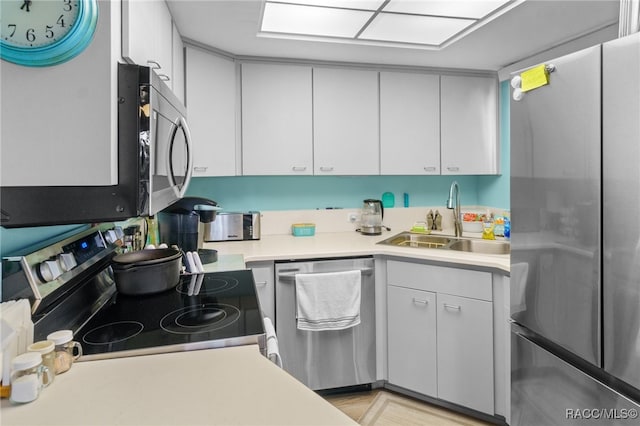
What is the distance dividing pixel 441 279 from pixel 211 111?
5.63ft

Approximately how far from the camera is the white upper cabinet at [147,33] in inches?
35.4

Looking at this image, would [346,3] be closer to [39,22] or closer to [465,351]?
[39,22]

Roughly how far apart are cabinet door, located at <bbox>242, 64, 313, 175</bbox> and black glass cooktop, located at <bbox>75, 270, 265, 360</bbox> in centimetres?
123

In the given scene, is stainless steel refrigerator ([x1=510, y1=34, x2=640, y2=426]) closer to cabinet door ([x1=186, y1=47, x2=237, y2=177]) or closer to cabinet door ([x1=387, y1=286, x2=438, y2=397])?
cabinet door ([x1=387, y1=286, x2=438, y2=397])

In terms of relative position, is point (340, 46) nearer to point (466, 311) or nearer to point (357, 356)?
point (466, 311)

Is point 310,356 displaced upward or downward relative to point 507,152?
downward

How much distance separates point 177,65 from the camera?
6.49ft

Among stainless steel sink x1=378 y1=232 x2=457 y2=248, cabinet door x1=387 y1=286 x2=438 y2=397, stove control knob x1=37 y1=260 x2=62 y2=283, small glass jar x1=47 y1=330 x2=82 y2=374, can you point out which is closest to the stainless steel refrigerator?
cabinet door x1=387 y1=286 x2=438 y2=397

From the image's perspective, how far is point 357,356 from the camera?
87.4 inches

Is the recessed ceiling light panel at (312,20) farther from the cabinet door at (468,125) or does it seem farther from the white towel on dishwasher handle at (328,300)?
the white towel on dishwasher handle at (328,300)

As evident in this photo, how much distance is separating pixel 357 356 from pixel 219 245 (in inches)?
44.5

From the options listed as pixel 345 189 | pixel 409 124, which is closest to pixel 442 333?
pixel 345 189

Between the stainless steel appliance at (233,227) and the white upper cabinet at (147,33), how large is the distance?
1073 millimetres

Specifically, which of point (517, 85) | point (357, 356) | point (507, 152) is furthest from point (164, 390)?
point (507, 152)
